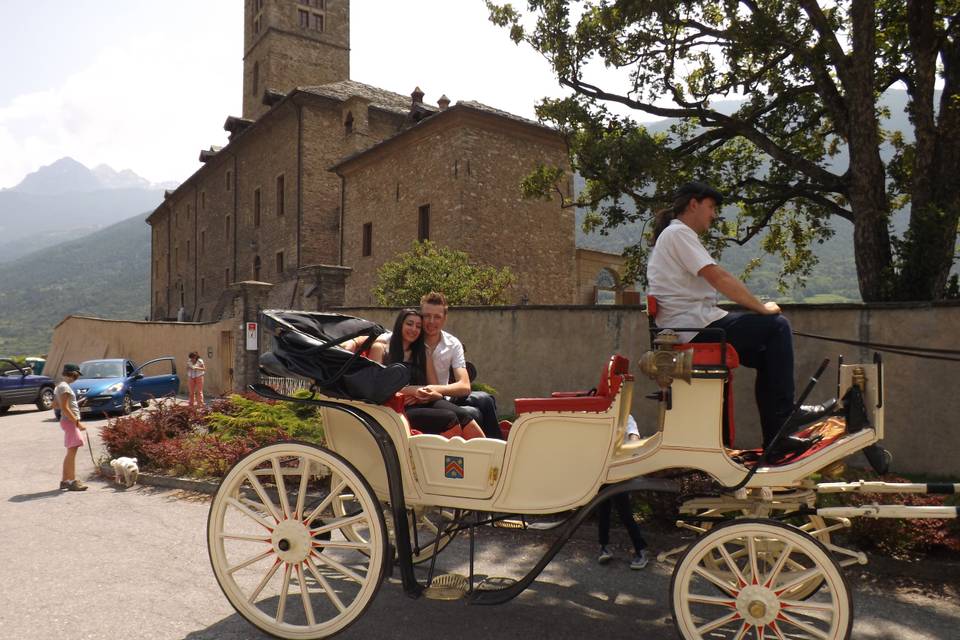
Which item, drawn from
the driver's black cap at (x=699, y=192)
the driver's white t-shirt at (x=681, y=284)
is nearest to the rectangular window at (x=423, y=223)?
the driver's black cap at (x=699, y=192)

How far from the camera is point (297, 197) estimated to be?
102 ft

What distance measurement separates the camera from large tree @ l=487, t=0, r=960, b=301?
10336 mm

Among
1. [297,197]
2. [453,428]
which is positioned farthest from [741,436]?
[297,197]

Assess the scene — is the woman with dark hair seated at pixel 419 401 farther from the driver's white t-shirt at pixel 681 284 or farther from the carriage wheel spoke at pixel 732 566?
the carriage wheel spoke at pixel 732 566

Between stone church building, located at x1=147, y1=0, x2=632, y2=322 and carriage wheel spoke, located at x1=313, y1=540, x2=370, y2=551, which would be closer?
carriage wheel spoke, located at x1=313, y1=540, x2=370, y2=551

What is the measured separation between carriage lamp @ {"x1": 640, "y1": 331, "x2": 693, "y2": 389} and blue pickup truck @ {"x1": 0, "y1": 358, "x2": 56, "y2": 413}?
1994 centimetres

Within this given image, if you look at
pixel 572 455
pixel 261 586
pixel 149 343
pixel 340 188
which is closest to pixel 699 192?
pixel 572 455

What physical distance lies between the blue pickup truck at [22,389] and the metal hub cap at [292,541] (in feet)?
60.1

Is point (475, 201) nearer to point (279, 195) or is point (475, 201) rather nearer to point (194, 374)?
→ point (194, 374)

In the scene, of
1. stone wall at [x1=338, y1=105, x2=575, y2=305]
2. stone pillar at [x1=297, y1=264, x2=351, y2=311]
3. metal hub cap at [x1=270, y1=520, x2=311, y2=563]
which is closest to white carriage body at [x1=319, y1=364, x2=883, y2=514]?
metal hub cap at [x1=270, y1=520, x2=311, y2=563]

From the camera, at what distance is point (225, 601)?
4.13 meters

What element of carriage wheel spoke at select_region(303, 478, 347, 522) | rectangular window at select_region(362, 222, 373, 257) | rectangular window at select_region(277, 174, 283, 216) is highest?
rectangular window at select_region(277, 174, 283, 216)

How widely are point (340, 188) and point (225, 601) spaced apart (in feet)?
92.8

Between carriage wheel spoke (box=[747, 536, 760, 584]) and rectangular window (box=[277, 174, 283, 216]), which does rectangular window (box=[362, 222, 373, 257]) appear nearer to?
rectangular window (box=[277, 174, 283, 216])
